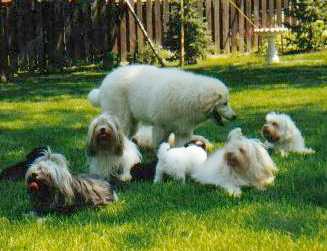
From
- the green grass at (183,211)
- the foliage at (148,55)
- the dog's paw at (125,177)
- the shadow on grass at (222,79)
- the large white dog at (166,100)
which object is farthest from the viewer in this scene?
the foliage at (148,55)

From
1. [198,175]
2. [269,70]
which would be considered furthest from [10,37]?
[198,175]

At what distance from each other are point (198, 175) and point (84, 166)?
157 centimetres

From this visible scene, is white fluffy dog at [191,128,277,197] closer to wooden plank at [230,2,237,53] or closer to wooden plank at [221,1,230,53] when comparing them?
wooden plank at [221,1,230,53]

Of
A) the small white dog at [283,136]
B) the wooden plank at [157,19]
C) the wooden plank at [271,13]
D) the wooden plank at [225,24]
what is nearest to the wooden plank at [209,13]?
the wooden plank at [225,24]

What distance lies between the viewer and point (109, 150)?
7309 mm

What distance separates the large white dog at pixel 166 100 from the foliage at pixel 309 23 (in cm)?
1338

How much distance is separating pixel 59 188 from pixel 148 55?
15329 millimetres

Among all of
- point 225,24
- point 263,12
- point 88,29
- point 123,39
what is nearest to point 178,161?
point 88,29

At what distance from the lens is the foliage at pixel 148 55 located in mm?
20922

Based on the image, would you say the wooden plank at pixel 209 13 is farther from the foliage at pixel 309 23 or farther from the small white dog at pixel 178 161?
the small white dog at pixel 178 161

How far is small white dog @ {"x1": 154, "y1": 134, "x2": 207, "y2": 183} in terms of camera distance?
7270 millimetres

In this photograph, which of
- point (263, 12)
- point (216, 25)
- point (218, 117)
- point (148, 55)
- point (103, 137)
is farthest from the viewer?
point (263, 12)

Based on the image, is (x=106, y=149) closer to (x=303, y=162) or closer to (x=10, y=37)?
(x=303, y=162)

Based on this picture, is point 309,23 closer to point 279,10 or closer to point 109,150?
point 279,10
